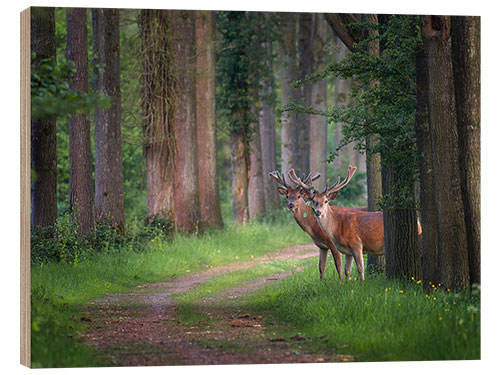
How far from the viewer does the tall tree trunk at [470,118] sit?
937 centimetres

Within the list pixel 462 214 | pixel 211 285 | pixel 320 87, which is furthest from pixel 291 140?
pixel 462 214

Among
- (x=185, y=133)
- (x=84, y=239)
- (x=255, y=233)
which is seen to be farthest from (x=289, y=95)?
(x=84, y=239)

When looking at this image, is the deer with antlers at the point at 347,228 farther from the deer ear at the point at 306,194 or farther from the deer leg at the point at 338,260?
the deer leg at the point at 338,260

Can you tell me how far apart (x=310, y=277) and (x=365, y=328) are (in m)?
3.46

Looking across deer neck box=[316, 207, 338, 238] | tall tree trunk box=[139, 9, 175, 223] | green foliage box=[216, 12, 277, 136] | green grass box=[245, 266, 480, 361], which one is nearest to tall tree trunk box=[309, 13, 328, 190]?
green foliage box=[216, 12, 277, 136]

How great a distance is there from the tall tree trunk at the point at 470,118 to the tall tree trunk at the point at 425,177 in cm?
40

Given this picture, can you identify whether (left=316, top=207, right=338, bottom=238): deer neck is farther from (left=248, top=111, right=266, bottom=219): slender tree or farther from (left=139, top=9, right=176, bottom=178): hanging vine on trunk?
(left=248, top=111, right=266, bottom=219): slender tree

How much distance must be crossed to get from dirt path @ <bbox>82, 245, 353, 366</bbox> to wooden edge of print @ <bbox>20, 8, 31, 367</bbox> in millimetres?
696

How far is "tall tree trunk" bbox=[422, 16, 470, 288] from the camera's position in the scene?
30.7 ft

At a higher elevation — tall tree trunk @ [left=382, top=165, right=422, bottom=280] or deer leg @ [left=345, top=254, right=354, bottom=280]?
tall tree trunk @ [left=382, top=165, right=422, bottom=280]

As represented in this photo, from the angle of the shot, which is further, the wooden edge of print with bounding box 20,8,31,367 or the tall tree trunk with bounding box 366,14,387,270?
the tall tree trunk with bounding box 366,14,387,270

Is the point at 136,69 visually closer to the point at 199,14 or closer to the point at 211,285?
the point at 199,14

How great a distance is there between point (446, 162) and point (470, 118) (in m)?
0.56

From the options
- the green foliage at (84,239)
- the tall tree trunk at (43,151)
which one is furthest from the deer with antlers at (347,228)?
the tall tree trunk at (43,151)
